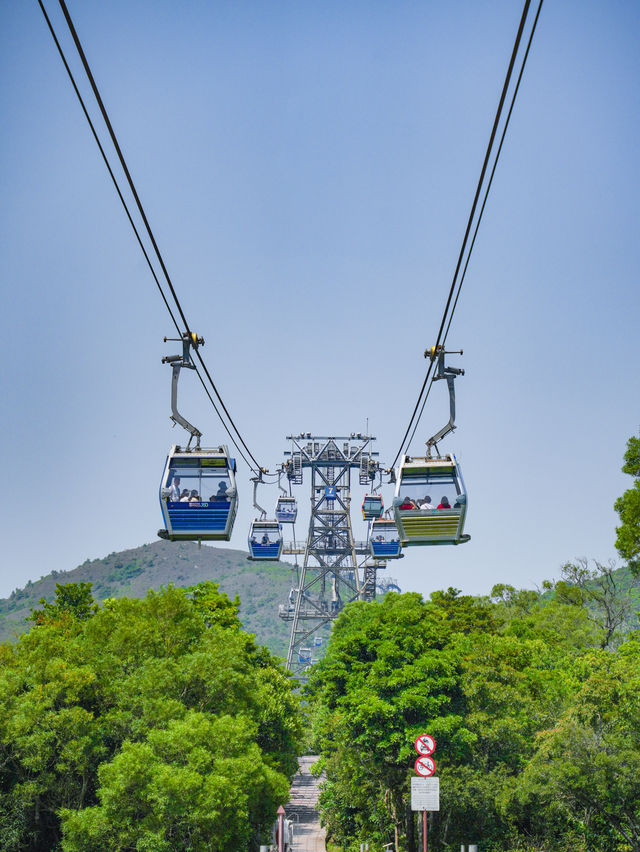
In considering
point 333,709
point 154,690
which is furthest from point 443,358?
point 333,709

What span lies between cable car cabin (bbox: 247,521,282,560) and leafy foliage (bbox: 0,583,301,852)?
287 inches

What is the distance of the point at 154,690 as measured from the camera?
23.9 meters

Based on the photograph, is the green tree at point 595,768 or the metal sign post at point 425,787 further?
the green tree at point 595,768

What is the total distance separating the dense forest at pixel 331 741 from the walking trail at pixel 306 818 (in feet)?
26.0

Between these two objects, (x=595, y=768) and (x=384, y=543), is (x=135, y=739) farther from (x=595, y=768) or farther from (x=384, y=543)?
(x=384, y=543)

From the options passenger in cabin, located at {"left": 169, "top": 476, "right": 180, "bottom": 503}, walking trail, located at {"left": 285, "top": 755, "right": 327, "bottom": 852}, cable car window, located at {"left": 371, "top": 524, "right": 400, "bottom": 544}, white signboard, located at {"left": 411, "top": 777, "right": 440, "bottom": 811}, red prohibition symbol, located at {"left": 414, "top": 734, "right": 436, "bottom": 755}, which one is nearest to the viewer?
white signboard, located at {"left": 411, "top": 777, "right": 440, "bottom": 811}

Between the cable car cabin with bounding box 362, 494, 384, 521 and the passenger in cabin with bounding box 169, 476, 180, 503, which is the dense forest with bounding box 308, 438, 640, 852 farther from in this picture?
the cable car cabin with bounding box 362, 494, 384, 521

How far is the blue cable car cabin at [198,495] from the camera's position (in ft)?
51.5

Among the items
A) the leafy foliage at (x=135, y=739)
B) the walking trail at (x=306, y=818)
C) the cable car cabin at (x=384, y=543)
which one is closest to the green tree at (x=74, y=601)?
the walking trail at (x=306, y=818)

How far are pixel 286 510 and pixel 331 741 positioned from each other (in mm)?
24322

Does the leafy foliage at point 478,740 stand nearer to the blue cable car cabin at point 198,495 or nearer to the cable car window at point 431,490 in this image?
the cable car window at point 431,490

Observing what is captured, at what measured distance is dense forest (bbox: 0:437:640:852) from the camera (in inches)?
825

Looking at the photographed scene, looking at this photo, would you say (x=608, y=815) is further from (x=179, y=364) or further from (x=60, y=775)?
(x=179, y=364)

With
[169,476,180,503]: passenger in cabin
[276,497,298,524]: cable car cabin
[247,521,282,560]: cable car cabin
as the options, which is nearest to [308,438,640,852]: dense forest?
[247,521,282,560]: cable car cabin
